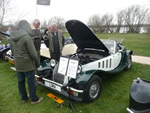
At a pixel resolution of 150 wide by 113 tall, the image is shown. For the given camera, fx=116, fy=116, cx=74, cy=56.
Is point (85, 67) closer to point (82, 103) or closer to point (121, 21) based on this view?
point (82, 103)

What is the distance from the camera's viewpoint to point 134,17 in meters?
33.9

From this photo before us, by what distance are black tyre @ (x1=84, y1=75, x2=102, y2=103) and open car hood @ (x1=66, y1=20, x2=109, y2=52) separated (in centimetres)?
124

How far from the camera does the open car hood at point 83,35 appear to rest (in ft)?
11.2

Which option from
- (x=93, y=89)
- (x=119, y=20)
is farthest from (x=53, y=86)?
(x=119, y=20)

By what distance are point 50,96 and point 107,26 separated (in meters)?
34.4

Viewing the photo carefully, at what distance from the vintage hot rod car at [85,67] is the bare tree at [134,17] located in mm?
32990

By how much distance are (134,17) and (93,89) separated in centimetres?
3730

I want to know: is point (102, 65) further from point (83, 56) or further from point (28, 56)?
point (28, 56)

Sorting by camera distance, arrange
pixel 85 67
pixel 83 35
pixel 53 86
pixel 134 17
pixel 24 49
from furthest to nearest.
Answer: pixel 134 17 < pixel 83 35 < pixel 85 67 < pixel 53 86 < pixel 24 49

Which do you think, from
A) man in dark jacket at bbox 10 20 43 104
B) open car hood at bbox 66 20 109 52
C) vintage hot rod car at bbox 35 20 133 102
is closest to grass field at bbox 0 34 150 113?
vintage hot rod car at bbox 35 20 133 102

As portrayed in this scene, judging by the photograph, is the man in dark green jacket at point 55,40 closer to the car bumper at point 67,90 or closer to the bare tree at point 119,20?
the car bumper at point 67,90

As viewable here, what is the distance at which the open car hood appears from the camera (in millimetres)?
3429

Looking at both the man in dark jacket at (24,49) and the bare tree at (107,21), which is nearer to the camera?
the man in dark jacket at (24,49)

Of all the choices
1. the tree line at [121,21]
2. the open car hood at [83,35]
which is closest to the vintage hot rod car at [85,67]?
the open car hood at [83,35]
